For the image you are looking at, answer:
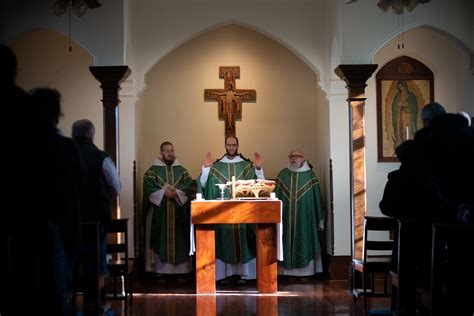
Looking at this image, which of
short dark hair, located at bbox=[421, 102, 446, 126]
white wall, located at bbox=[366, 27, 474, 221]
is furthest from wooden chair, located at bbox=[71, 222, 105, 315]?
white wall, located at bbox=[366, 27, 474, 221]

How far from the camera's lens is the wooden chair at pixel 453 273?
14.6 feet

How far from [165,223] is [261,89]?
2775mm

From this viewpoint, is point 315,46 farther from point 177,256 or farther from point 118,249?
point 118,249

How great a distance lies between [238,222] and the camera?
26.8 feet

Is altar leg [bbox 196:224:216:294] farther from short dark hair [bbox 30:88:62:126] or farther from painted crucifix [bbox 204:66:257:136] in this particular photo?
short dark hair [bbox 30:88:62:126]

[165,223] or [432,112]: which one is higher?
[432,112]

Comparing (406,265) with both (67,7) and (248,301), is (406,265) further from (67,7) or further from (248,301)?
(67,7)

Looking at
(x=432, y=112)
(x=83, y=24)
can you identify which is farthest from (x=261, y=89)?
(x=432, y=112)

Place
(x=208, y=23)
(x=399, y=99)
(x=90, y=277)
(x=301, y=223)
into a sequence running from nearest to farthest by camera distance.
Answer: (x=90, y=277), (x=208, y=23), (x=301, y=223), (x=399, y=99)

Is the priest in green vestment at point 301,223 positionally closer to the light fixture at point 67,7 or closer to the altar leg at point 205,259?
the altar leg at point 205,259

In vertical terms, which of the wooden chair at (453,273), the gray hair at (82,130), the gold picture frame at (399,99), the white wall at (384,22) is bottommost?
the wooden chair at (453,273)

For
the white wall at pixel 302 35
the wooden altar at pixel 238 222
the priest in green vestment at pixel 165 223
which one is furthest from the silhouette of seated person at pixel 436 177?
the priest in green vestment at pixel 165 223

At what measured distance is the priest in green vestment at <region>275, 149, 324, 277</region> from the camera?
9938 mm

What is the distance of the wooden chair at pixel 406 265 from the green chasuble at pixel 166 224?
190 inches
